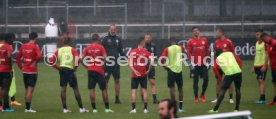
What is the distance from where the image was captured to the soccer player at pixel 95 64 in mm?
18016

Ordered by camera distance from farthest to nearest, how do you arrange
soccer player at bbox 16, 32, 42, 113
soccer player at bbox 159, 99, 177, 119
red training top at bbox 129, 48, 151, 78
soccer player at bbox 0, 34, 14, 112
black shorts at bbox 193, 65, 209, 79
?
black shorts at bbox 193, 65, 209, 79, soccer player at bbox 0, 34, 14, 112, soccer player at bbox 16, 32, 42, 113, red training top at bbox 129, 48, 151, 78, soccer player at bbox 159, 99, 177, 119

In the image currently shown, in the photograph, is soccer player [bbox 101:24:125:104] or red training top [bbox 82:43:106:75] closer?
red training top [bbox 82:43:106:75]

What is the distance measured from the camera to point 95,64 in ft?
59.3

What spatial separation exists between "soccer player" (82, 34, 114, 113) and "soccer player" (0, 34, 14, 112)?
79.1 inches

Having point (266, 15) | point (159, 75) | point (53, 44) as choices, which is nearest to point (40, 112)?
point (159, 75)

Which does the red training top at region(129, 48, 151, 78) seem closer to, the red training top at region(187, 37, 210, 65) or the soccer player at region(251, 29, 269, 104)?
the red training top at region(187, 37, 210, 65)

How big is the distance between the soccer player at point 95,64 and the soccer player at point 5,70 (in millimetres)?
2008

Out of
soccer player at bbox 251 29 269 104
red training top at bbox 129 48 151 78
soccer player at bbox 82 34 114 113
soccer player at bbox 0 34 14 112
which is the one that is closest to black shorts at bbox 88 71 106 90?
soccer player at bbox 82 34 114 113

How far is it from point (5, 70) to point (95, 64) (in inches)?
96.3

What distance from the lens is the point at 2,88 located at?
18.4 m

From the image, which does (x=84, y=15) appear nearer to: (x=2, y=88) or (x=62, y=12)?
(x=62, y=12)

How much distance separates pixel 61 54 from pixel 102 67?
113 centimetres

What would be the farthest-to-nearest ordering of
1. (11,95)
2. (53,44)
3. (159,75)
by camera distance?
(53,44) → (159,75) → (11,95)

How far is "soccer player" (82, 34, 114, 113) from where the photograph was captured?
18.0 m
